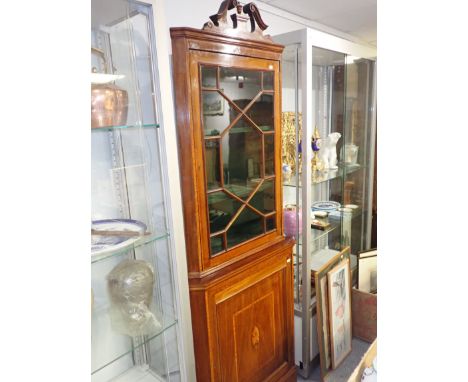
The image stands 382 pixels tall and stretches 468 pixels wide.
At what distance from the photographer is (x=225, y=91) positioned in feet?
3.81

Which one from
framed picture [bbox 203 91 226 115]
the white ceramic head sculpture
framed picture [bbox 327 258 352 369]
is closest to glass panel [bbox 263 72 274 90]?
framed picture [bbox 203 91 226 115]

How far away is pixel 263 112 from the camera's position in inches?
52.4

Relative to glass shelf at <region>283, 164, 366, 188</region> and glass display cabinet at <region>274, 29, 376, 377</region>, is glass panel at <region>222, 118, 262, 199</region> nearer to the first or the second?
glass display cabinet at <region>274, 29, 376, 377</region>

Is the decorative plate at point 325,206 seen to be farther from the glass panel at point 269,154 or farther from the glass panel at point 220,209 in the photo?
the glass panel at point 220,209

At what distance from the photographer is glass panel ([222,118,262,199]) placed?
1.23 metres

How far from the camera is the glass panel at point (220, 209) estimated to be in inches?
46.8

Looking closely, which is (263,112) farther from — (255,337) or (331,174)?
(255,337)

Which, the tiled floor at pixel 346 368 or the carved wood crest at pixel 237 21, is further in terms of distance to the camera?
the tiled floor at pixel 346 368

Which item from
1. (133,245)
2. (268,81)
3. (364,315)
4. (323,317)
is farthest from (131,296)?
(364,315)

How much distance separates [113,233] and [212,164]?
412 mm

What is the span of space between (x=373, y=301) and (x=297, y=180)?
98 centimetres

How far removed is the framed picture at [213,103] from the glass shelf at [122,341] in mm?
733

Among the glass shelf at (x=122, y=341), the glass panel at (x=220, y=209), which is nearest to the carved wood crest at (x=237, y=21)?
the glass panel at (x=220, y=209)
